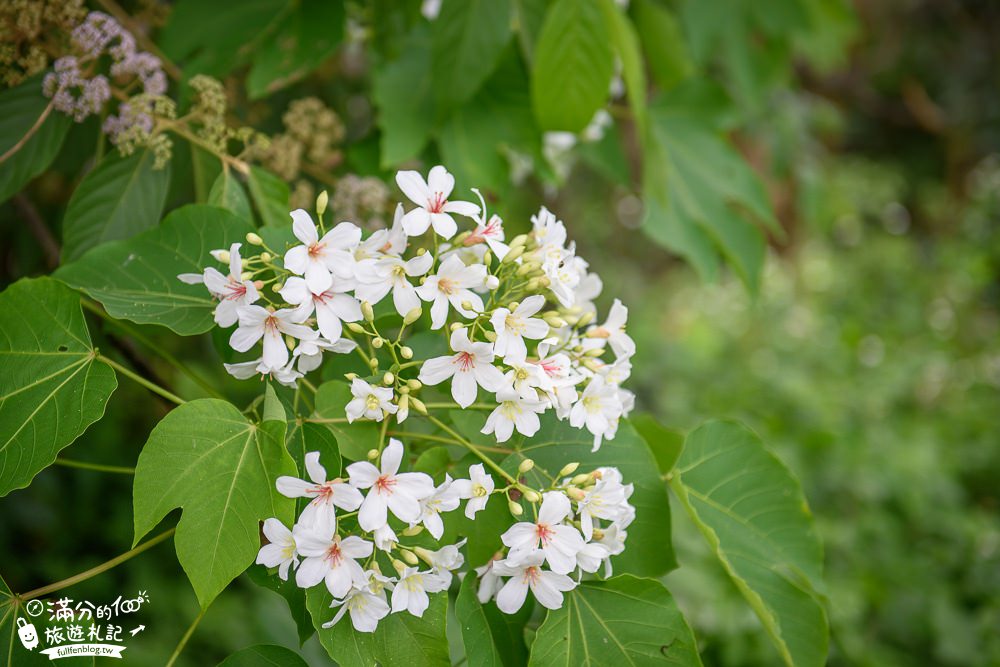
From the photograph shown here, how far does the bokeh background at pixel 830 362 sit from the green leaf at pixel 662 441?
20.7 inches

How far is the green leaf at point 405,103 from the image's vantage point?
1.27 meters

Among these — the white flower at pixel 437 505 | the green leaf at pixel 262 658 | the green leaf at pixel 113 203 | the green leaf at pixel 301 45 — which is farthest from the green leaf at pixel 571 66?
the green leaf at pixel 262 658

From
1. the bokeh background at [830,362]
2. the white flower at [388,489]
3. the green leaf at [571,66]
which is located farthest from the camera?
the bokeh background at [830,362]

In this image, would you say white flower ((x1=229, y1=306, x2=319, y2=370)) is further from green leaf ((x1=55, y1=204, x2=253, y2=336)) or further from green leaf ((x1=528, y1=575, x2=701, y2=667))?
green leaf ((x1=528, y1=575, x2=701, y2=667))

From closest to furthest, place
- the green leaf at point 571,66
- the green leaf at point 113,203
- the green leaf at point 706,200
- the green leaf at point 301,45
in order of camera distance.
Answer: the green leaf at point 113,203, the green leaf at point 571,66, the green leaf at point 301,45, the green leaf at point 706,200

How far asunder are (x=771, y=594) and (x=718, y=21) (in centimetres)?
124

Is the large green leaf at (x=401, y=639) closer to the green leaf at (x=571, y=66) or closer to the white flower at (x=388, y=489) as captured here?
the white flower at (x=388, y=489)

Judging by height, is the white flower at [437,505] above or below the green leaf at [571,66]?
below

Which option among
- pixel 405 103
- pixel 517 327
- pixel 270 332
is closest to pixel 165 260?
pixel 270 332

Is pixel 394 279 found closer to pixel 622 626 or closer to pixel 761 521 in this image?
pixel 622 626

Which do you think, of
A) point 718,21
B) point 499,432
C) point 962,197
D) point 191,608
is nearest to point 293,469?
point 499,432

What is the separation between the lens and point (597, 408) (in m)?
0.82

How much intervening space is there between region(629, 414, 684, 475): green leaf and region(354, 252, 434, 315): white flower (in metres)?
0.45

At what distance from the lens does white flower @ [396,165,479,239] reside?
78 centimetres
